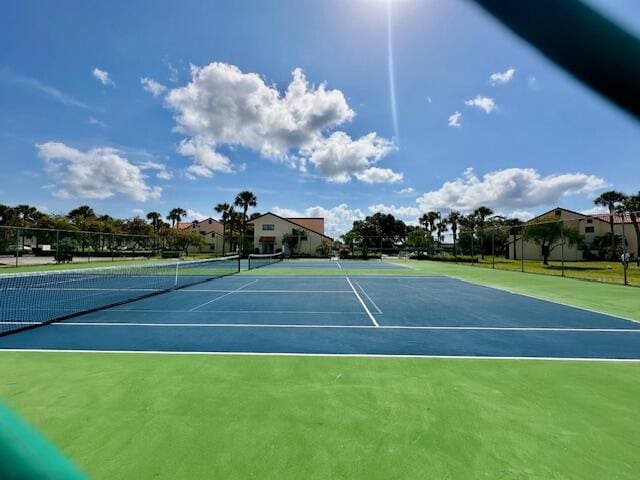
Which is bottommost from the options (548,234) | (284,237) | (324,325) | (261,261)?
(324,325)

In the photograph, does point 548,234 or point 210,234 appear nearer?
point 548,234

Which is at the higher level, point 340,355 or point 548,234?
point 548,234

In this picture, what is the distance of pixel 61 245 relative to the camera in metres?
34.5

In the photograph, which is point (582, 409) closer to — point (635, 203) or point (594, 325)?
point (594, 325)

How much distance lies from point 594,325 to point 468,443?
24.7 ft

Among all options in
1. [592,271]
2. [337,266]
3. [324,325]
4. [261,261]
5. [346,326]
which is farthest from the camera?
[261,261]

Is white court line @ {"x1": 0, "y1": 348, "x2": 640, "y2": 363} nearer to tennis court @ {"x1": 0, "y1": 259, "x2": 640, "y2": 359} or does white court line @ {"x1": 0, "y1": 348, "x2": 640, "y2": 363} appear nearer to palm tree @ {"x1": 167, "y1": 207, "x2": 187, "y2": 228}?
tennis court @ {"x1": 0, "y1": 259, "x2": 640, "y2": 359}

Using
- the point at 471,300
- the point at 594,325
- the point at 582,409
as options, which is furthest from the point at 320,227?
the point at 582,409

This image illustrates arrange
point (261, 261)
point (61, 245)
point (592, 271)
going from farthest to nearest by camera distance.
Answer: point (261, 261) → point (61, 245) → point (592, 271)

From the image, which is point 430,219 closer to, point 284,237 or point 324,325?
point 284,237

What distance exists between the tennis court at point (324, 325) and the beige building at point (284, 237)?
42105 mm

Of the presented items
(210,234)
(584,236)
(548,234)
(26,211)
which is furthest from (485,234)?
(26,211)

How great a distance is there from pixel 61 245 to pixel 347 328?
3827 centimetres

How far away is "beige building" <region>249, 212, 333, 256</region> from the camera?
55.8m
